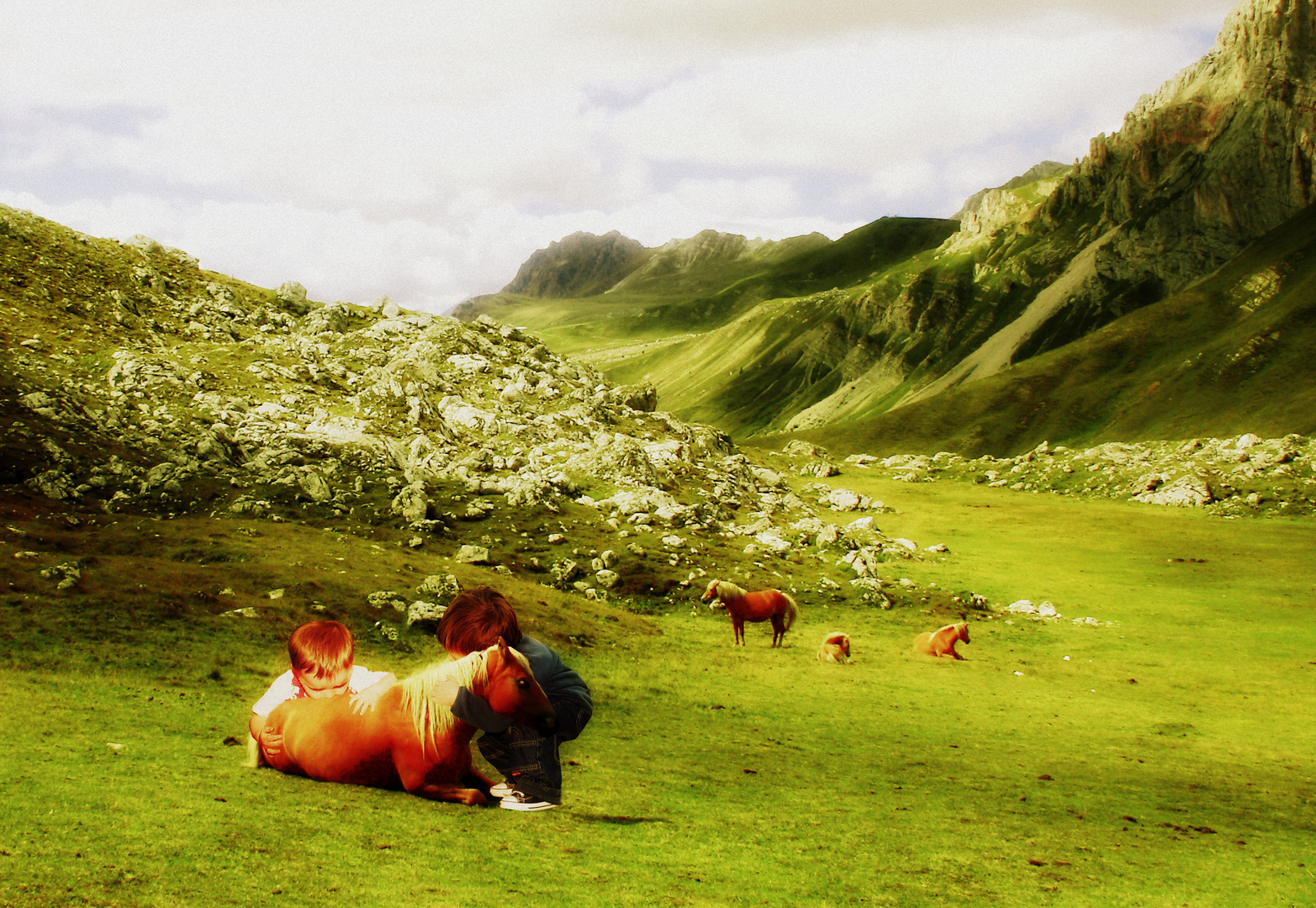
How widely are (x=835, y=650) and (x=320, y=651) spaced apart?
27216 millimetres

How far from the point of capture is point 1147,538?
70000 millimetres

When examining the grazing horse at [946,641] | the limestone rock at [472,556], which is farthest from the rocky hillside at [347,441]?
the grazing horse at [946,641]

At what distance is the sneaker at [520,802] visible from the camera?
408 inches

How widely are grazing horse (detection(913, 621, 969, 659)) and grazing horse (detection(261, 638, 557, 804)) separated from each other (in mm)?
30937

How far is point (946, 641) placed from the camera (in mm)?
36781

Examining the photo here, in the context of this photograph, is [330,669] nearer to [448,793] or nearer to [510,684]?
[448,793]

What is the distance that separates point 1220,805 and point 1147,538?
6041 centimetres

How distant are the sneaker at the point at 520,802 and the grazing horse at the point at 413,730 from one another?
0.30m

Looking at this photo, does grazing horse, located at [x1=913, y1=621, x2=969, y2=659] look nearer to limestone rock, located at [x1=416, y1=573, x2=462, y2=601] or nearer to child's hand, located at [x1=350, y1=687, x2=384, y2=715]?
limestone rock, located at [x1=416, y1=573, x2=462, y2=601]

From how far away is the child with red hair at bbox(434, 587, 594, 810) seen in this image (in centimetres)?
926

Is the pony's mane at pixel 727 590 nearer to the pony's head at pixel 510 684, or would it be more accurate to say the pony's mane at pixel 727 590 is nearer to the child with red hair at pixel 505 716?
the child with red hair at pixel 505 716

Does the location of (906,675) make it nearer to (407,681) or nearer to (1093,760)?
(1093,760)

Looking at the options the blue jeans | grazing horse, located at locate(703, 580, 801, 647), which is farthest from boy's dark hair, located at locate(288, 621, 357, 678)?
grazing horse, located at locate(703, 580, 801, 647)

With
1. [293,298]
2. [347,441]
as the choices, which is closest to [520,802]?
[347,441]
